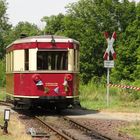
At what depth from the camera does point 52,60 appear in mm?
21547

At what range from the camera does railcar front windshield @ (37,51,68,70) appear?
2150 cm

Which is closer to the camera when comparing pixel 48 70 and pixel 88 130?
pixel 88 130

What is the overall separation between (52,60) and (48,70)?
0.41m

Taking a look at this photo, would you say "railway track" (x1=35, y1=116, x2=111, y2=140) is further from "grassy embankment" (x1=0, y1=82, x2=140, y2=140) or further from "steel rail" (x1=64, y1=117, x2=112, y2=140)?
"grassy embankment" (x1=0, y1=82, x2=140, y2=140)

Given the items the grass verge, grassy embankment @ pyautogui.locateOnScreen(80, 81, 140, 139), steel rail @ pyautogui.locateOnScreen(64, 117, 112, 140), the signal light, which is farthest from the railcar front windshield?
the grass verge

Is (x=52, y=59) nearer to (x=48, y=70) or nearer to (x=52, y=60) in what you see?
(x=52, y=60)

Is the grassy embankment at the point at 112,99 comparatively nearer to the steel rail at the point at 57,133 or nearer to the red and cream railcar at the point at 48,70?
the red and cream railcar at the point at 48,70

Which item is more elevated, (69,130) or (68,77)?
(68,77)

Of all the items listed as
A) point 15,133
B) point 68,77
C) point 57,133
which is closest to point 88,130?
point 57,133

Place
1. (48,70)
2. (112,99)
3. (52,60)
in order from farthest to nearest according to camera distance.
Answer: (112,99) → (52,60) → (48,70)

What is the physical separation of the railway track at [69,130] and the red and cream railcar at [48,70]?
1159mm

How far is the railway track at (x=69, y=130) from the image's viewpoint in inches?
587

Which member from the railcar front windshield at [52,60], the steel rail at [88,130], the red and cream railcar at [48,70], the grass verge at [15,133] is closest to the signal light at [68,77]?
the red and cream railcar at [48,70]

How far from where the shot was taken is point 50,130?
54.6 ft
